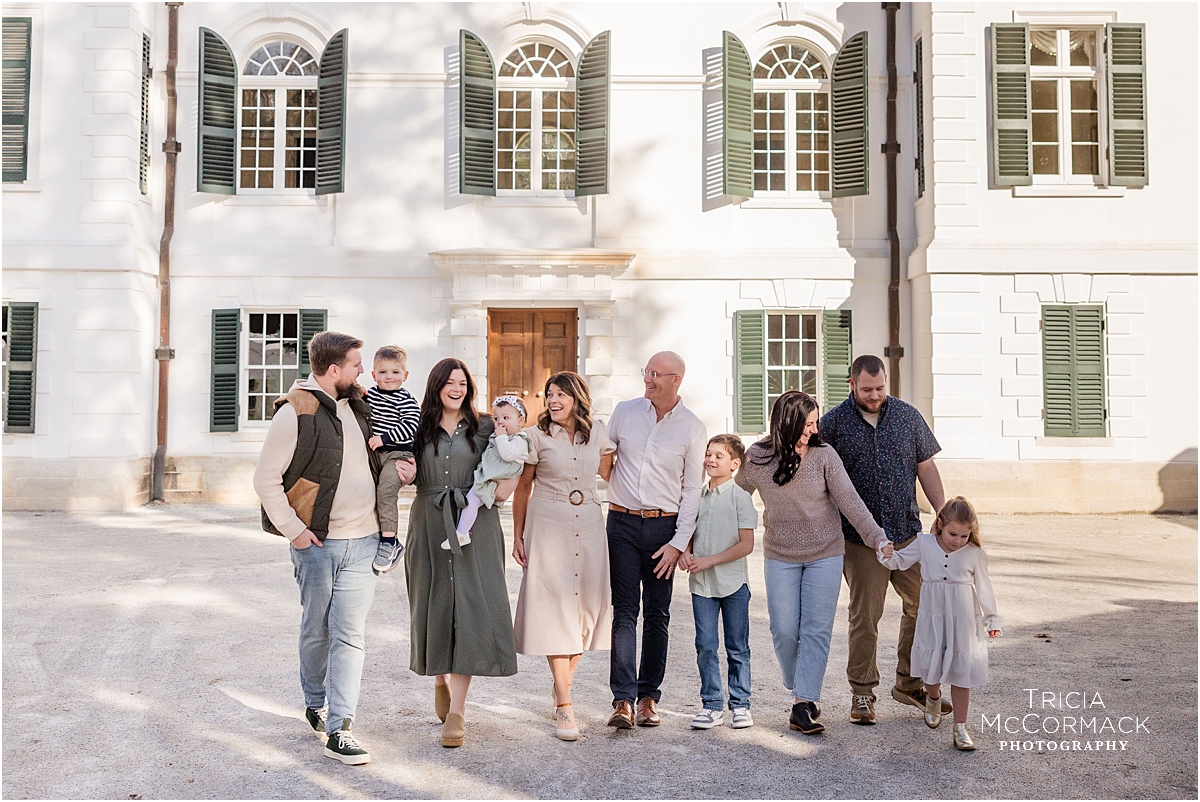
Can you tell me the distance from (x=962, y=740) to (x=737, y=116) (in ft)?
33.8

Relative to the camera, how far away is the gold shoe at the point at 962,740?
4.33 metres

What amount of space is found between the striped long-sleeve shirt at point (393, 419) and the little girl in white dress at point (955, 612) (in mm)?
2470

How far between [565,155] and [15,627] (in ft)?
29.8

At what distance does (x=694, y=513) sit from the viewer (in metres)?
4.74

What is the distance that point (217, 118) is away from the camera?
13281 mm

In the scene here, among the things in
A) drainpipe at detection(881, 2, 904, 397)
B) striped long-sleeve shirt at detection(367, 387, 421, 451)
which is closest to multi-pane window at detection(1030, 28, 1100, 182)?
drainpipe at detection(881, 2, 904, 397)

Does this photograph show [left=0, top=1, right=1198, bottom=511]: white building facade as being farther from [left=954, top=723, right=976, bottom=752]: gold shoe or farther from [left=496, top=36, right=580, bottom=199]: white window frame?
[left=954, top=723, right=976, bottom=752]: gold shoe

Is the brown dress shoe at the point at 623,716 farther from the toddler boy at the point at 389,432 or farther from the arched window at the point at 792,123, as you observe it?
the arched window at the point at 792,123

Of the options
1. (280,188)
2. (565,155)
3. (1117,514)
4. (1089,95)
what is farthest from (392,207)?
(1117,514)

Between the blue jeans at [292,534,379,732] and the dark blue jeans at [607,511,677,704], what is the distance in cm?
117

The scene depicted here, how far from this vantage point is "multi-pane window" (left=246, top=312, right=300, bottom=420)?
44.1 feet

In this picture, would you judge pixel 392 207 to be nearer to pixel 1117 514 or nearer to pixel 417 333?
pixel 417 333

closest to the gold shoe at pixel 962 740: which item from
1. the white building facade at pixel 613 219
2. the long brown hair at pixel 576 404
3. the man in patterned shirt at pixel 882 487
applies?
the man in patterned shirt at pixel 882 487

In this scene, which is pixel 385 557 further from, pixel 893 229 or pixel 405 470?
pixel 893 229
